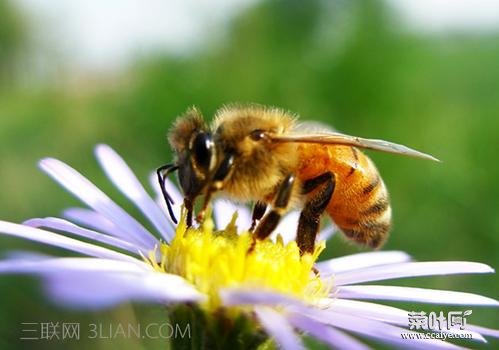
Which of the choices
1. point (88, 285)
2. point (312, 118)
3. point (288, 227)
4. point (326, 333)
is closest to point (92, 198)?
point (288, 227)

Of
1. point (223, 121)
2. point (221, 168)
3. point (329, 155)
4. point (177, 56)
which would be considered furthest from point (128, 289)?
point (177, 56)

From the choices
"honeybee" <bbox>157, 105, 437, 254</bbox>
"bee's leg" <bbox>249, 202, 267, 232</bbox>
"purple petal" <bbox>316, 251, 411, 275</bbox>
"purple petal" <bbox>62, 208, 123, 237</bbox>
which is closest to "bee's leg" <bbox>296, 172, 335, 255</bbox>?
"honeybee" <bbox>157, 105, 437, 254</bbox>

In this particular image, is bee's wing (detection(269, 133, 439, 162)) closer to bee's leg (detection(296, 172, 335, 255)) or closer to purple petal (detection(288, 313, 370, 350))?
bee's leg (detection(296, 172, 335, 255))

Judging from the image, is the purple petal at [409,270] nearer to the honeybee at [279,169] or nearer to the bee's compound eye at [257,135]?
the honeybee at [279,169]

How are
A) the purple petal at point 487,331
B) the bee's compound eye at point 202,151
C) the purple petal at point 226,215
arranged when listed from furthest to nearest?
the purple petal at point 226,215, the bee's compound eye at point 202,151, the purple petal at point 487,331

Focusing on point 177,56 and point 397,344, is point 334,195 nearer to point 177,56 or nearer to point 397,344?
point 397,344

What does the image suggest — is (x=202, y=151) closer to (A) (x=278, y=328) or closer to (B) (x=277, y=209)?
(B) (x=277, y=209)

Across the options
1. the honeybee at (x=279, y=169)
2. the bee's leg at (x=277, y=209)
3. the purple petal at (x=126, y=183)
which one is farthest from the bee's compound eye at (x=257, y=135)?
the purple petal at (x=126, y=183)
